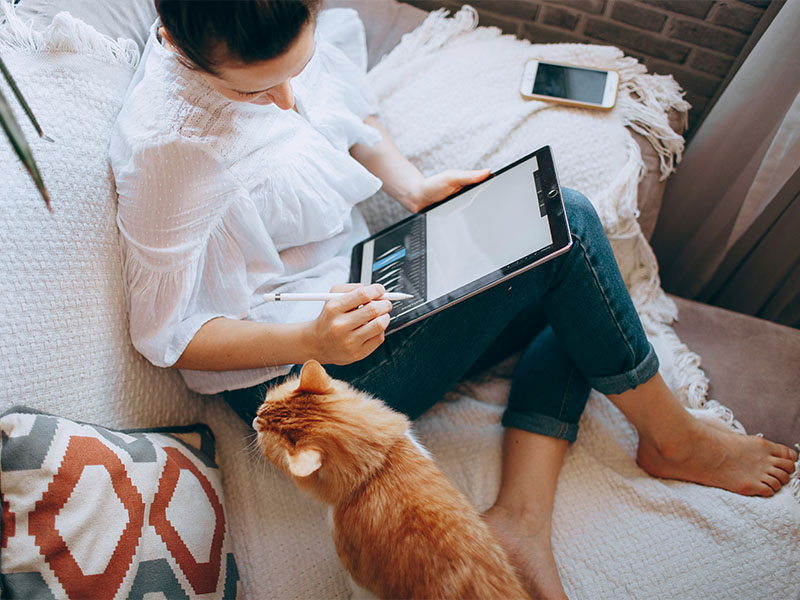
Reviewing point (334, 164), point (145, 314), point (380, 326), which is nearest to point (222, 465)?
point (145, 314)

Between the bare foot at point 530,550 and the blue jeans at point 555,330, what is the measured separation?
17 cm

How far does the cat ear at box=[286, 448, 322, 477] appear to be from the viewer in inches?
23.7

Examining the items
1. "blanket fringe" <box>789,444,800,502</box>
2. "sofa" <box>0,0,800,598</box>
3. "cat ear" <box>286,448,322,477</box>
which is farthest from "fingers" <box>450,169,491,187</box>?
"blanket fringe" <box>789,444,800,502</box>

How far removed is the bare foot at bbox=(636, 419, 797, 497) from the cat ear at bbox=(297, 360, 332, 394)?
0.62 metres

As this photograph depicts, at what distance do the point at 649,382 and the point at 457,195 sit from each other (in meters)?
0.48

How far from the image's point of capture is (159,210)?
27.3 inches

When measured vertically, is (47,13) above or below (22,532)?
above

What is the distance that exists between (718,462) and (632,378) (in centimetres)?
25

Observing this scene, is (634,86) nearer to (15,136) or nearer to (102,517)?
(15,136)

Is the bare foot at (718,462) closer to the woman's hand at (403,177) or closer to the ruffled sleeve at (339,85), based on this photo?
the woman's hand at (403,177)

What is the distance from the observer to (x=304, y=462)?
2.02 feet

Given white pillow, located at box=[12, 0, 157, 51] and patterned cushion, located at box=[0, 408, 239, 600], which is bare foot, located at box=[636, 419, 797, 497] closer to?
patterned cushion, located at box=[0, 408, 239, 600]

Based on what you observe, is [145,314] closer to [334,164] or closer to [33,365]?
[33,365]

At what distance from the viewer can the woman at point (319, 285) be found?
0.69m
